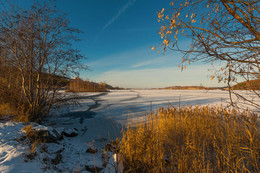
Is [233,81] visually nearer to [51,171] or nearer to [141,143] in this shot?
[141,143]

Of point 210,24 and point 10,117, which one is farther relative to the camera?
point 10,117

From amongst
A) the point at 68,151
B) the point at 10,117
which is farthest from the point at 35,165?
the point at 10,117

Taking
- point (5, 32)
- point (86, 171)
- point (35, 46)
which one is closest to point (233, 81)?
point (86, 171)

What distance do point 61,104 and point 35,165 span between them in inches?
126

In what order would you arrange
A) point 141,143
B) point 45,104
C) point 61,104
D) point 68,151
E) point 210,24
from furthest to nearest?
point 61,104, point 45,104, point 68,151, point 141,143, point 210,24

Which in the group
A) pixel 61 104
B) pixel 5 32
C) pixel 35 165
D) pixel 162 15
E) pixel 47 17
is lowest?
pixel 35 165

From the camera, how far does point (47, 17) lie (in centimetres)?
408

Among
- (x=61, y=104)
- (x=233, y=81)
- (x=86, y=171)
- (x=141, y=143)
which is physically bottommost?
(x=86, y=171)

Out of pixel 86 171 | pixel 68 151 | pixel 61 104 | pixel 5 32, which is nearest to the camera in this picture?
pixel 86 171

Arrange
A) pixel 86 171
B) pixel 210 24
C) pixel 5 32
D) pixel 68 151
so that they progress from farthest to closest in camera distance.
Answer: pixel 5 32 → pixel 68 151 → pixel 86 171 → pixel 210 24

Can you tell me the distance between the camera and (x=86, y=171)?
7.20 feet

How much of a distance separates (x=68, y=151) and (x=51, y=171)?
0.75 metres

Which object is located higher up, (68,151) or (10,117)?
(10,117)

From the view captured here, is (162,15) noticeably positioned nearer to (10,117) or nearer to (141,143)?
(141,143)
